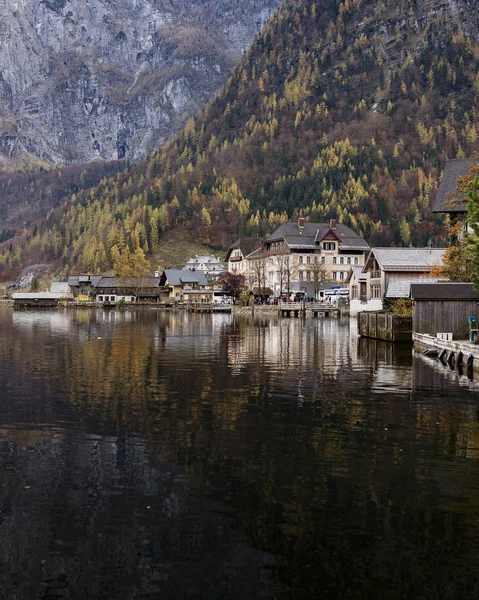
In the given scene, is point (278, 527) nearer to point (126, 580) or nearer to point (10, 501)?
point (126, 580)

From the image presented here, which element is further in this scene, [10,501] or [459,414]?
[459,414]

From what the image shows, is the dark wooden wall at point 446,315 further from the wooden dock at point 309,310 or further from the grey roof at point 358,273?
the wooden dock at point 309,310

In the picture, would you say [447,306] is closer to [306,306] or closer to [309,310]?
[309,310]

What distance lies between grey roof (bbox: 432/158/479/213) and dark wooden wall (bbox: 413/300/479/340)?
1588cm

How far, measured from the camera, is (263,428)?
26.5 metres

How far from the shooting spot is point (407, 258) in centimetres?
9875

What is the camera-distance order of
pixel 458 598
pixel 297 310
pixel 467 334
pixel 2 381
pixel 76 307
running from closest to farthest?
1. pixel 458 598
2. pixel 2 381
3. pixel 467 334
4. pixel 297 310
5. pixel 76 307

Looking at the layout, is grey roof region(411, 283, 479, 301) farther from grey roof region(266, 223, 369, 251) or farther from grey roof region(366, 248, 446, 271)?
grey roof region(266, 223, 369, 251)

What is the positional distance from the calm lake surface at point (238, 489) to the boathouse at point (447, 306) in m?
17.4

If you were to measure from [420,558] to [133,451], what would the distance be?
10.9m

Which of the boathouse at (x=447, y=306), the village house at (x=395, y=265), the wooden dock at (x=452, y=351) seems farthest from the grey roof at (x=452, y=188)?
the village house at (x=395, y=265)

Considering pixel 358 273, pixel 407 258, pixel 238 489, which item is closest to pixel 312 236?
pixel 358 273

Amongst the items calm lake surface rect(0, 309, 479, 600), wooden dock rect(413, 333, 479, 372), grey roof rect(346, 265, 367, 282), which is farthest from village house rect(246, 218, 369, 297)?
calm lake surface rect(0, 309, 479, 600)

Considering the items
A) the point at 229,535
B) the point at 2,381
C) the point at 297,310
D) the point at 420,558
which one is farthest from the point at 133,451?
the point at 297,310
